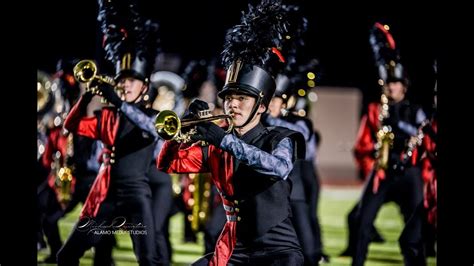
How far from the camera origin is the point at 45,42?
12.7 metres

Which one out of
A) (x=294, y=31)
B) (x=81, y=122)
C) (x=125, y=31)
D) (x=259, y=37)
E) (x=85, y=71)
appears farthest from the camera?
(x=294, y=31)

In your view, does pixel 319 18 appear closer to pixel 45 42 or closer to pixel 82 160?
pixel 45 42

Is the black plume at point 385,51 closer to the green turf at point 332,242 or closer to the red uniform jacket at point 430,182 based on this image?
the red uniform jacket at point 430,182

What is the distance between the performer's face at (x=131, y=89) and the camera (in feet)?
21.5

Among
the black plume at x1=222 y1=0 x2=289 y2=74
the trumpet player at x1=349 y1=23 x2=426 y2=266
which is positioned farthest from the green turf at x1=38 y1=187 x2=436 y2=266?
the black plume at x1=222 y1=0 x2=289 y2=74

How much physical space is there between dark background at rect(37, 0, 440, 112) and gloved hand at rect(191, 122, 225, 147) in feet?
7.75

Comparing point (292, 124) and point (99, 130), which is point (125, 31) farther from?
point (292, 124)

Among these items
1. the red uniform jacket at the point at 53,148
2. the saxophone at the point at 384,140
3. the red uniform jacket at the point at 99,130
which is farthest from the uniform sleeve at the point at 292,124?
the red uniform jacket at the point at 53,148

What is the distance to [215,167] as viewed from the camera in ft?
16.1

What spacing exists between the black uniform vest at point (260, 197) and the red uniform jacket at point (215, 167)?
0.18 feet

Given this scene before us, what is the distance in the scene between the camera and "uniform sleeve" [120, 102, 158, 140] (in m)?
6.09

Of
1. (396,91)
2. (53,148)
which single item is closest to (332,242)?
(396,91)

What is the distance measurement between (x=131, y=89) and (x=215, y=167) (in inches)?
75.0
